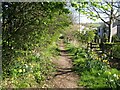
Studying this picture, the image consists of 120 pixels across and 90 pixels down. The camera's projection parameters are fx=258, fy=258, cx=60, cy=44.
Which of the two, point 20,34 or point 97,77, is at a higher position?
point 20,34

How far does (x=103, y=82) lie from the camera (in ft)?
26.3

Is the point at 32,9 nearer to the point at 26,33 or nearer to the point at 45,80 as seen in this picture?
the point at 26,33

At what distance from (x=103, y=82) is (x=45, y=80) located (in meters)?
1.80

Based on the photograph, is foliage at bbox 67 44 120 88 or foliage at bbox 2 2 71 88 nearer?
foliage at bbox 2 2 71 88

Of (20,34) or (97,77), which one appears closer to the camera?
(20,34)

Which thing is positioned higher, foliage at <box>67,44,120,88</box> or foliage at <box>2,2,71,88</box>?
foliage at <box>2,2,71,88</box>

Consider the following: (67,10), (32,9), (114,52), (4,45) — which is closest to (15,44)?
(4,45)

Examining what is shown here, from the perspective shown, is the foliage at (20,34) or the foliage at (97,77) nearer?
the foliage at (20,34)

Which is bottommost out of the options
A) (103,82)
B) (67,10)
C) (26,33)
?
(103,82)

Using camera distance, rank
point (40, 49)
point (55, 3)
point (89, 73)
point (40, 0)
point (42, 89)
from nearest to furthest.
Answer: point (55, 3)
point (40, 0)
point (42, 89)
point (89, 73)
point (40, 49)

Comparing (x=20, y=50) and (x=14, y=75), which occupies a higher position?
(x=20, y=50)

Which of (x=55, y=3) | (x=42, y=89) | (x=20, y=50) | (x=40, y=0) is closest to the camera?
(x=55, y=3)

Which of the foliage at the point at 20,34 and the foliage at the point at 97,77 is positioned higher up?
the foliage at the point at 20,34

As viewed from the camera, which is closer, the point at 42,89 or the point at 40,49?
the point at 42,89
